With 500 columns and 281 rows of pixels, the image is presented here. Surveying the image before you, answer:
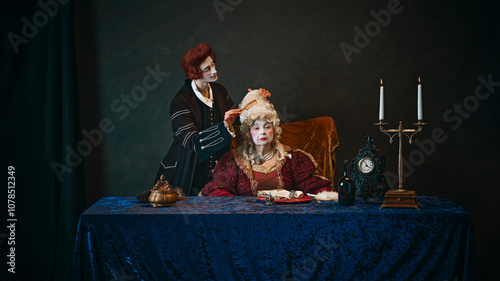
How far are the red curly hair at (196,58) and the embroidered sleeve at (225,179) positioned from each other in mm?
756

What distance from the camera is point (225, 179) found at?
11.8 feet

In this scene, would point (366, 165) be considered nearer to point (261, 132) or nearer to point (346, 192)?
point (346, 192)

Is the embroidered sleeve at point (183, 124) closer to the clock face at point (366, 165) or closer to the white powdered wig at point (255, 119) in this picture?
the white powdered wig at point (255, 119)

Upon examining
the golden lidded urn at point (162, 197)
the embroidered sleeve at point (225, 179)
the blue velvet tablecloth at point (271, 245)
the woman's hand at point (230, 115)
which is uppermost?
the woman's hand at point (230, 115)

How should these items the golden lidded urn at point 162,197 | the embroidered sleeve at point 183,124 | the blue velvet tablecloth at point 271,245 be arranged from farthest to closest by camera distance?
the embroidered sleeve at point 183,124 → the golden lidded urn at point 162,197 → the blue velvet tablecloth at point 271,245

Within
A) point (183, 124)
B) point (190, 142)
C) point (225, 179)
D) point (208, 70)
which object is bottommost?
point (225, 179)

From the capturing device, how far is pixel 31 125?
4.04 meters

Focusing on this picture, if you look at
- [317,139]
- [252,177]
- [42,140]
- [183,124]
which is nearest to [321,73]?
[317,139]

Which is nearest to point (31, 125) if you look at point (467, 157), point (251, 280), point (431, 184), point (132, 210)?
point (132, 210)

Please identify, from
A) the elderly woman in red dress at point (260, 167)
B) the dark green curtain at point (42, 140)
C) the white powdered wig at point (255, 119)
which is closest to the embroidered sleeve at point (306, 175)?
the elderly woman in red dress at point (260, 167)

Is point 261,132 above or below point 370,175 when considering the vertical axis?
above

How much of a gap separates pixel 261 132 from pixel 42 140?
2037 millimetres

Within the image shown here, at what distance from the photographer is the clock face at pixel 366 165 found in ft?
10.1

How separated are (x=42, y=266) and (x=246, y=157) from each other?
209cm
